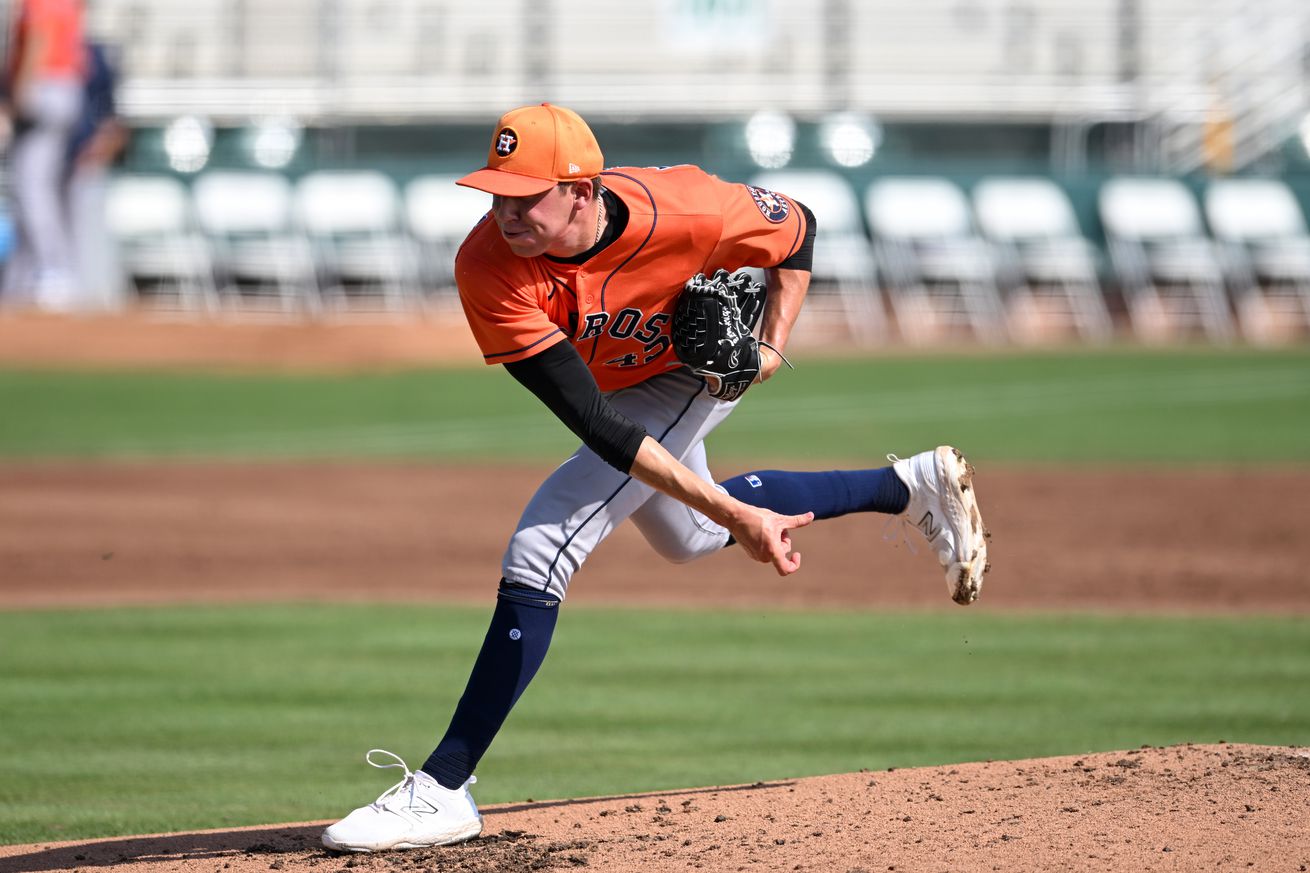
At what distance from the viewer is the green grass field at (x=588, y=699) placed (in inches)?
227

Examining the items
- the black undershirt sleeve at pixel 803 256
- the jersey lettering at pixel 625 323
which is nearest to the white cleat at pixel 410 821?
the jersey lettering at pixel 625 323

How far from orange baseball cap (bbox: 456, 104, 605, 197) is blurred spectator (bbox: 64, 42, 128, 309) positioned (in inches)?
654

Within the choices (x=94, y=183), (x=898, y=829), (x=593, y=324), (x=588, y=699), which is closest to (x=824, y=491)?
(x=593, y=324)

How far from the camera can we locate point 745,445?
46.8 ft

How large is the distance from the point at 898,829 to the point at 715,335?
1.29 m

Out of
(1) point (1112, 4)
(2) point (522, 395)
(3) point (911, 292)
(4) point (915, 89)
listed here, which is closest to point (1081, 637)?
(2) point (522, 395)

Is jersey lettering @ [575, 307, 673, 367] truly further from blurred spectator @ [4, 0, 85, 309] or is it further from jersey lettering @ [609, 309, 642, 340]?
blurred spectator @ [4, 0, 85, 309]

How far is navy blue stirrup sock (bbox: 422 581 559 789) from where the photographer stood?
4508 millimetres

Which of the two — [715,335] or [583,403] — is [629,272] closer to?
[715,335]

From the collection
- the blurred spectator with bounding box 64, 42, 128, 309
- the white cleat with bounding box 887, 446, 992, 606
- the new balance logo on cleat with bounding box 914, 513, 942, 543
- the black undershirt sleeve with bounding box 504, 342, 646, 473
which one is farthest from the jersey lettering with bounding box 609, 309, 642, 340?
the blurred spectator with bounding box 64, 42, 128, 309

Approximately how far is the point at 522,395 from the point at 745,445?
4.46 m

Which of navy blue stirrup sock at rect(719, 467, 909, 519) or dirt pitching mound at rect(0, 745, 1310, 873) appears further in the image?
navy blue stirrup sock at rect(719, 467, 909, 519)

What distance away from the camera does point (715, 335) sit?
4.55 meters

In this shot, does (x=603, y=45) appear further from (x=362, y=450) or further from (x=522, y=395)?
(x=362, y=450)
